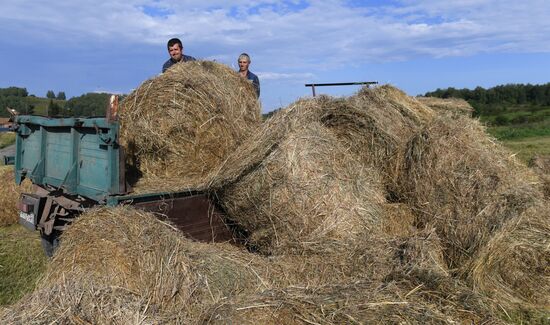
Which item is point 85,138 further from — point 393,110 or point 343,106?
point 393,110

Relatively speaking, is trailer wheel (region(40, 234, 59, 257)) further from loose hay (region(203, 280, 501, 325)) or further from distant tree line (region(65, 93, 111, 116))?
loose hay (region(203, 280, 501, 325))

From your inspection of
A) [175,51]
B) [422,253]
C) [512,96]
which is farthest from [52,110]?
[512,96]

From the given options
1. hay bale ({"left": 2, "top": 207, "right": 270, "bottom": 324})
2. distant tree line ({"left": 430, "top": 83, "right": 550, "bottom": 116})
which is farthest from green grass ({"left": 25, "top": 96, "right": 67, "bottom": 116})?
distant tree line ({"left": 430, "top": 83, "right": 550, "bottom": 116})

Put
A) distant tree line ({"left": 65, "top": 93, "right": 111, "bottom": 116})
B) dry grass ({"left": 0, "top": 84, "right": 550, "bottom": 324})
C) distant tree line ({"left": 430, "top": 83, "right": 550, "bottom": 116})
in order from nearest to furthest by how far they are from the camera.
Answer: dry grass ({"left": 0, "top": 84, "right": 550, "bottom": 324}), distant tree line ({"left": 65, "top": 93, "right": 111, "bottom": 116}), distant tree line ({"left": 430, "top": 83, "right": 550, "bottom": 116})

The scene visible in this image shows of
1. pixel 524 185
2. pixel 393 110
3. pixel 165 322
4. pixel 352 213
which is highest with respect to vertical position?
pixel 393 110

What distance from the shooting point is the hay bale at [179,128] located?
18.7ft

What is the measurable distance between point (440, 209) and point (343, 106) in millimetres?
1843

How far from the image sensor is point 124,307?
10.9 feet

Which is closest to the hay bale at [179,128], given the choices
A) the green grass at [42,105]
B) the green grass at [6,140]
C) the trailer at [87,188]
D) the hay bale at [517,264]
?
the trailer at [87,188]

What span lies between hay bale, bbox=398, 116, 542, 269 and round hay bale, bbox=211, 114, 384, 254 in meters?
0.52

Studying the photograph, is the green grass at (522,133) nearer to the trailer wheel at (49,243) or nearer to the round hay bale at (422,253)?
the round hay bale at (422,253)

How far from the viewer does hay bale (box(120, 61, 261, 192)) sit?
18.7 feet

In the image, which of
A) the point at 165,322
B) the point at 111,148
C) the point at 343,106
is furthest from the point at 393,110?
the point at 165,322

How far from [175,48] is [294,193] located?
379 centimetres
